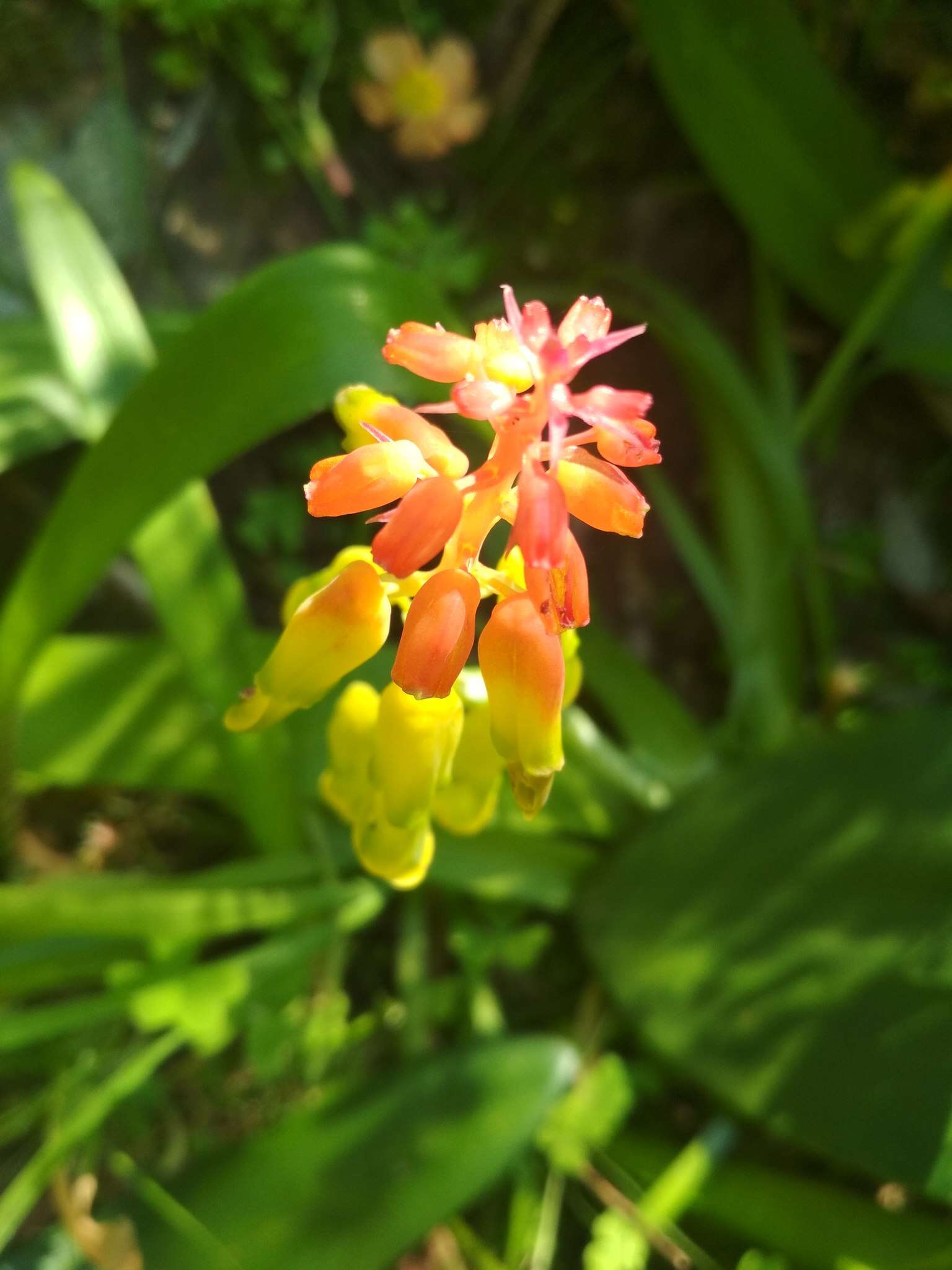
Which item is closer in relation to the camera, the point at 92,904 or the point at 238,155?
the point at 92,904

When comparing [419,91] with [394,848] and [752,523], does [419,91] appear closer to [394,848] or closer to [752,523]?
[752,523]

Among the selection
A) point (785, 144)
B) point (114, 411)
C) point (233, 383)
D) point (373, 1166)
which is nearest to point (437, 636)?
point (233, 383)

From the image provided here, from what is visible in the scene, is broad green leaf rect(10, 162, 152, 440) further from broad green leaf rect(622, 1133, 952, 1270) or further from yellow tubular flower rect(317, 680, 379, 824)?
broad green leaf rect(622, 1133, 952, 1270)

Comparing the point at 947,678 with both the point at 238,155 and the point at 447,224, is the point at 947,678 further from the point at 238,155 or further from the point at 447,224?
the point at 238,155

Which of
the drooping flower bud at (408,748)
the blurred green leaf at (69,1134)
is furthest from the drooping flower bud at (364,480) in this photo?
the blurred green leaf at (69,1134)

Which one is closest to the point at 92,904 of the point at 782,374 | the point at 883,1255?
the point at 883,1255

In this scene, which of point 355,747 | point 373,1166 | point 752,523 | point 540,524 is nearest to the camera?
point 540,524

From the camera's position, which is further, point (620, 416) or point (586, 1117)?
point (586, 1117)
